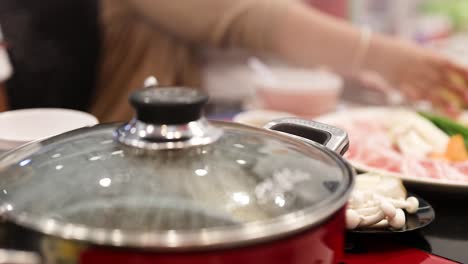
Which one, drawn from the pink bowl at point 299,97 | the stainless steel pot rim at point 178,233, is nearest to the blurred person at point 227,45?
the pink bowl at point 299,97

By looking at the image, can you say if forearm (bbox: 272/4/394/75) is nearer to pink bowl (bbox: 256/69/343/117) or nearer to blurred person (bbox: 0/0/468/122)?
blurred person (bbox: 0/0/468/122)

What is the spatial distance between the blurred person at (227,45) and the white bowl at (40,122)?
615mm

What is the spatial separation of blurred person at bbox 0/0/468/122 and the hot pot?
0.95 metres

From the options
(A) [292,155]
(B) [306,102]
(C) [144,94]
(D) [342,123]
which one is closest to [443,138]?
(D) [342,123]

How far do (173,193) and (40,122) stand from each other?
0.45 meters

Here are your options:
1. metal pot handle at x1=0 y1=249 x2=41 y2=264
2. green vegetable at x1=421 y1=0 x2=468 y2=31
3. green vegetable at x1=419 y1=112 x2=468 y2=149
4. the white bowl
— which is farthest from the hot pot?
green vegetable at x1=421 y1=0 x2=468 y2=31

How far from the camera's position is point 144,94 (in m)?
0.51

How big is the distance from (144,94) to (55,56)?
92cm

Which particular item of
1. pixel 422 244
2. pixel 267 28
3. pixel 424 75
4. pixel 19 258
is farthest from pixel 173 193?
pixel 424 75

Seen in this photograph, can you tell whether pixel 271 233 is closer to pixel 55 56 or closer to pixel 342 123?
pixel 342 123

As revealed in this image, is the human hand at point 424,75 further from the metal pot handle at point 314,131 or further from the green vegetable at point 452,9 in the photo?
the green vegetable at point 452,9

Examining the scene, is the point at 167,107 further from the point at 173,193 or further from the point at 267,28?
the point at 267,28

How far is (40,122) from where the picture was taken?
0.84 metres

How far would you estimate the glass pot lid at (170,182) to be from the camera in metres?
0.41
